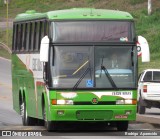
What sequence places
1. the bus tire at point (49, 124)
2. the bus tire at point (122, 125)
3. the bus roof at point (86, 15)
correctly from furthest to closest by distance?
the bus tire at point (122, 125)
the bus roof at point (86, 15)
the bus tire at point (49, 124)

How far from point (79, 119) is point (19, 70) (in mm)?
5408

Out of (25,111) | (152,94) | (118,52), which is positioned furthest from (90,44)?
(152,94)

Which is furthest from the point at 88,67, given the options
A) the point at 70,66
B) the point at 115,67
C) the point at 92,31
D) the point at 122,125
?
the point at 122,125

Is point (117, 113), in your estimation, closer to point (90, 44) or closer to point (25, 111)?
→ point (90, 44)

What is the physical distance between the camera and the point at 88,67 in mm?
20219

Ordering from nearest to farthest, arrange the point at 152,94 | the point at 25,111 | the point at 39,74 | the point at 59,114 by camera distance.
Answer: the point at 59,114, the point at 39,74, the point at 25,111, the point at 152,94

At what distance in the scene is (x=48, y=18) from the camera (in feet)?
68.2

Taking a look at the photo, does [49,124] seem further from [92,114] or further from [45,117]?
[92,114]

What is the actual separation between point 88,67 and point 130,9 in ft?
153

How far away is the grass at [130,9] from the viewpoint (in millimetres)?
55394

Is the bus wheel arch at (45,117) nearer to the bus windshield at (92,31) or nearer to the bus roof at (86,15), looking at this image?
the bus windshield at (92,31)

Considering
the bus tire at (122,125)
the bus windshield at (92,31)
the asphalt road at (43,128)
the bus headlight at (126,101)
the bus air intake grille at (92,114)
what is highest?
the bus windshield at (92,31)

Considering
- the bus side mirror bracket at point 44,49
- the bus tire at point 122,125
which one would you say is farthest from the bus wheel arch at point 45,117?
the bus tire at point 122,125

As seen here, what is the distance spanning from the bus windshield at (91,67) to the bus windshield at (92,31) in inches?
9.5
